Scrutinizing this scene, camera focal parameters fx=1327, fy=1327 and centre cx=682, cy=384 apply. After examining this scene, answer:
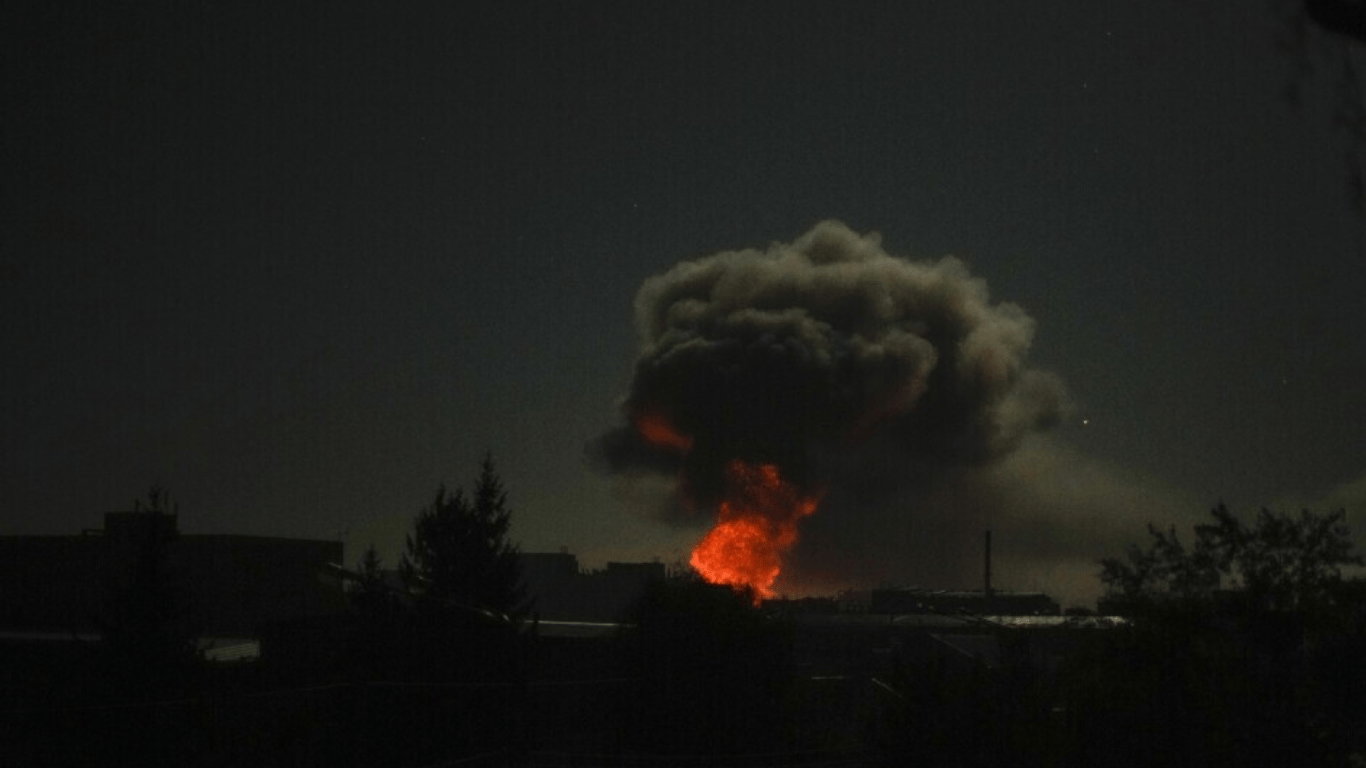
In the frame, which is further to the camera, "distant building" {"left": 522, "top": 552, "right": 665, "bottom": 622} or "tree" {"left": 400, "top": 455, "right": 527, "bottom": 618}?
"distant building" {"left": 522, "top": 552, "right": 665, "bottom": 622}

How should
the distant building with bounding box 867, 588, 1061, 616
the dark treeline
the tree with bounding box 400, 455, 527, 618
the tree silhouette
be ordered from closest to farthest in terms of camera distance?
the dark treeline, the tree silhouette, the tree with bounding box 400, 455, 527, 618, the distant building with bounding box 867, 588, 1061, 616

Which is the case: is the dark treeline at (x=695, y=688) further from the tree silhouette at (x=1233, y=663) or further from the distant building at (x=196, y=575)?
the distant building at (x=196, y=575)

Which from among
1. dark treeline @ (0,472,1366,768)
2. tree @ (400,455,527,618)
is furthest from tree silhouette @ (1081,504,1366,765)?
tree @ (400,455,527,618)

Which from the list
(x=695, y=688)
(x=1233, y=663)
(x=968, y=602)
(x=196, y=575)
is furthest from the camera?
(x=968, y=602)

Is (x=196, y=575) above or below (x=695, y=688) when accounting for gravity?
above

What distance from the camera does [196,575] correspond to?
5544 cm

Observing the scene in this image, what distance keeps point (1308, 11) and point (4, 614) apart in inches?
2051

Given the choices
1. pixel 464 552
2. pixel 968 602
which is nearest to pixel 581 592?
pixel 968 602

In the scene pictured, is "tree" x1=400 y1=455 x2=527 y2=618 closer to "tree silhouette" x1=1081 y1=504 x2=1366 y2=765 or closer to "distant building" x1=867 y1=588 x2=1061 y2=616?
"tree silhouette" x1=1081 y1=504 x2=1366 y2=765

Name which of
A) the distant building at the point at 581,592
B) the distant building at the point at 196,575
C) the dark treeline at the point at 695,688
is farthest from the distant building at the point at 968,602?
the dark treeline at the point at 695,688

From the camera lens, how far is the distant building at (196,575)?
49094mm

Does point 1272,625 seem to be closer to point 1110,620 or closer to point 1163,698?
point 1163,698

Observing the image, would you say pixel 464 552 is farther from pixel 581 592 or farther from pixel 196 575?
pixel 581 592

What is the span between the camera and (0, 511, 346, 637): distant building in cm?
4909
